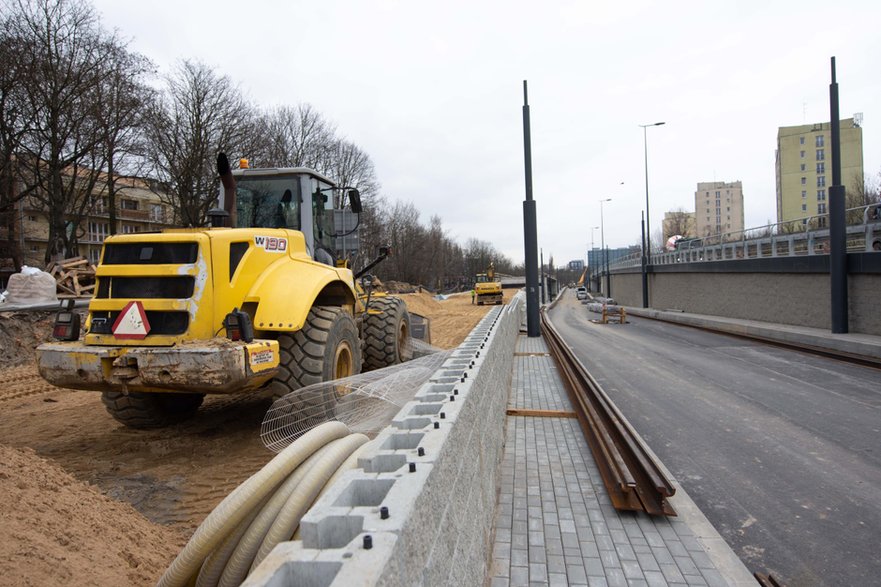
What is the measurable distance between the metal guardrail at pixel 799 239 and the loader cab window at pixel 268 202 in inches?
592

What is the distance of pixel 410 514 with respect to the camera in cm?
→ 193

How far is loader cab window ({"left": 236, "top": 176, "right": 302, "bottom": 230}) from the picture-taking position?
26.9ft

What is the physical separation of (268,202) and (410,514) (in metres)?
7.12

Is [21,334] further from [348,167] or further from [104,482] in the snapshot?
[348,167]

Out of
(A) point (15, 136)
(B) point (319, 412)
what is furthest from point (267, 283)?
(A) point (15, 136)

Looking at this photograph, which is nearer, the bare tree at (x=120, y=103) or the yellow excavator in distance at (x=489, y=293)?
the bare tree at (x=120, y=103)

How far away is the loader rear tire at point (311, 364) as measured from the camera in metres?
6.21

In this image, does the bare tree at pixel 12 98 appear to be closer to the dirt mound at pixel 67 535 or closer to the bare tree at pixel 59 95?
the bare tree at pixel 59 95

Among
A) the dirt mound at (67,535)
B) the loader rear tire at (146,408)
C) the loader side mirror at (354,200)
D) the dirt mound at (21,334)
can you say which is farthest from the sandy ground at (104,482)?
the dirt mound at (21,334)

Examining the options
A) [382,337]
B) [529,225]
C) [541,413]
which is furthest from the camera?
[529,225]

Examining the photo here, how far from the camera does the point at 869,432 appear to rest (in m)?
6.90

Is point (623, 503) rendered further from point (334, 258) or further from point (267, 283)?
point (334, 258)

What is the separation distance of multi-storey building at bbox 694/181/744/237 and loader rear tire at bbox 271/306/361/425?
143m

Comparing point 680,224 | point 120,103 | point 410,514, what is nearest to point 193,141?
point 120,103
